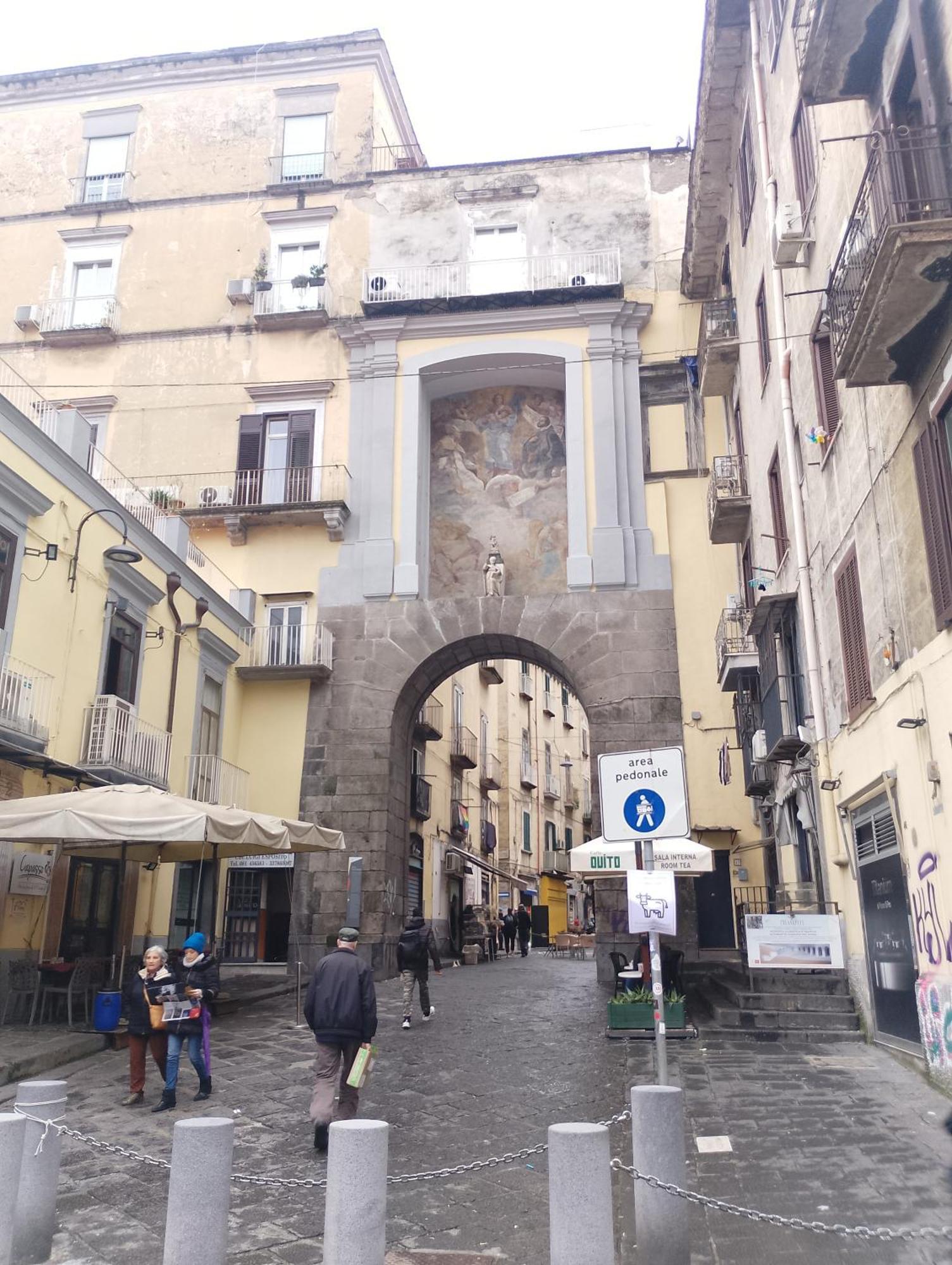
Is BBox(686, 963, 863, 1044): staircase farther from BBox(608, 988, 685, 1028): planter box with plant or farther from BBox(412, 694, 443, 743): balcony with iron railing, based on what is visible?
BBox(412, 694, 443, 743): balcony with iron railing

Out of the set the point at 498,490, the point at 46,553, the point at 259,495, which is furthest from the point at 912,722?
the point at 259,495

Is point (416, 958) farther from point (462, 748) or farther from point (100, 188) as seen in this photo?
point (100, 188)

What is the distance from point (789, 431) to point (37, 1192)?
12090 mm

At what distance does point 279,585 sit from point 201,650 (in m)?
3.50

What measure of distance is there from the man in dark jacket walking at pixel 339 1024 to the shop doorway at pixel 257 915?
16.4 meters

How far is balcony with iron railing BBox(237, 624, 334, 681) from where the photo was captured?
2198cm

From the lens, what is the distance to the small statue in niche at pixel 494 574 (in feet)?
74.4

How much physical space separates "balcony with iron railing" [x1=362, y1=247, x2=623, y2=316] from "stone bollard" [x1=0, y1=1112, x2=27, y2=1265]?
69.2 feet

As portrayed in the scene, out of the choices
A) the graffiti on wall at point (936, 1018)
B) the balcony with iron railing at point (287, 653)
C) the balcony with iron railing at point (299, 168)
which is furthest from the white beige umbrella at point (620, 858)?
the balcony with iron railing at point (299, 168)

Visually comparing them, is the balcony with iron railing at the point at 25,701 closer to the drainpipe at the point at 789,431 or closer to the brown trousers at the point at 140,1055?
the brown trousers at the point at 140,1055

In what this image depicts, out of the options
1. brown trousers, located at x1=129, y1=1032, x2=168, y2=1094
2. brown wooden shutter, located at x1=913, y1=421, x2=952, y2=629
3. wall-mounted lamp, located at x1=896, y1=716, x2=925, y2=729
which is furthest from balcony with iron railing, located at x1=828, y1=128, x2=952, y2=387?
brown trousers, located at x1=129, y1=1032, x2=168, y2=1094

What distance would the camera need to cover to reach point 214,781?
20.0m

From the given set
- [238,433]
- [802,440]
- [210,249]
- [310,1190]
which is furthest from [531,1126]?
[210,249]

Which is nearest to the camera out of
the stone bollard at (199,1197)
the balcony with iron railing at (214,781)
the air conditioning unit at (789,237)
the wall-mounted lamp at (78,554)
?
the stone bollard at (199,1197)
